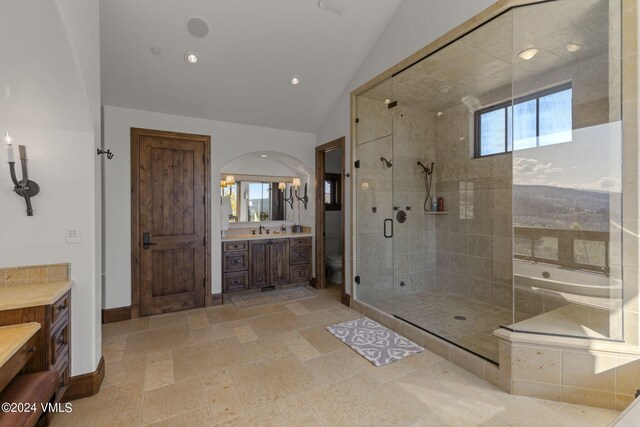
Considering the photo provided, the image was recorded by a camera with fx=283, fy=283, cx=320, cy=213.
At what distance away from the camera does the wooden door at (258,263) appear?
4.54 m

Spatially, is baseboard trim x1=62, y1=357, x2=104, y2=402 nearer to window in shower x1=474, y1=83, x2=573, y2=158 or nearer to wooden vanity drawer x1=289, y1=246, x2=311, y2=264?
wooden vanity drawer x1=289, y1=246, x2=311, y2=264

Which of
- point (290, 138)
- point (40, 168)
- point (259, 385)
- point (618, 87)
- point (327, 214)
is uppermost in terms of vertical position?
point (290, 138)

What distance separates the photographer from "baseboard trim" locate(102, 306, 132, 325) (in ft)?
11.4

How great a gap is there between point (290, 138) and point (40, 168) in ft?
10.4

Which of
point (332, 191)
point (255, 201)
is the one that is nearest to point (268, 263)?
point (255, 201)

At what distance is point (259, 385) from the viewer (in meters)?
2.26

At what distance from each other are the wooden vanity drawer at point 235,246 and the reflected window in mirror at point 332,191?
1.88 metres

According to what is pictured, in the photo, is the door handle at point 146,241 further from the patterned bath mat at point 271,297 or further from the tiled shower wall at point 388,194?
the tiled shower wall at point 388,194

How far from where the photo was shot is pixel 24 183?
1.99 metres

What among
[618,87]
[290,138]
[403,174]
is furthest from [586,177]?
[290,138]

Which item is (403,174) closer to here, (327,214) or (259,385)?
(327,214)

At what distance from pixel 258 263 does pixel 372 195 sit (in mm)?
2138

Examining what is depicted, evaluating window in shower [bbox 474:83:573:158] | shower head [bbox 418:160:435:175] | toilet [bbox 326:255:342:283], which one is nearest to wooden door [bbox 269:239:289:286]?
toilet [bbox 326:255:342:283]

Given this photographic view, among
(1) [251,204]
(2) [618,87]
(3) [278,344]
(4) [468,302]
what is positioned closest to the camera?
(2) [618,87]
